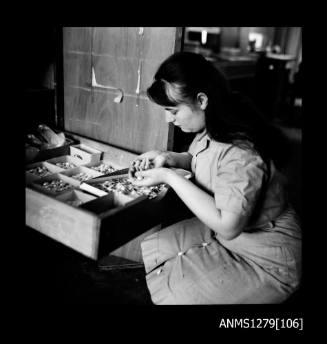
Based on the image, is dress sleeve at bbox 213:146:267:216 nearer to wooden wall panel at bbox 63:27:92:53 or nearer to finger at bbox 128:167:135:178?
finger at bbox 128:167:135:178

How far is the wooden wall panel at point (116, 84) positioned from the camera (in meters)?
2.10

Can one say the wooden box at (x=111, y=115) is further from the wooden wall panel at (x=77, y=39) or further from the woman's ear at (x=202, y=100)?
the woman's ear at (x=202, y=100)

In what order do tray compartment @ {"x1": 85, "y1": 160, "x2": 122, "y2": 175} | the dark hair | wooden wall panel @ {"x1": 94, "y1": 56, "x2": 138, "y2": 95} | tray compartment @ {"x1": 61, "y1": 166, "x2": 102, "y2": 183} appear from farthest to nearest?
wooden wall panel @ {"x1": 94, "y1": 56, "x2": 138, "y2": 95} → tray compartment @ {"x1": 85, "y1": 160, "x2": 122, "y2": 175} → tray compartment @ {"x1": 61, "y1": 166, "x2": 102, "y2": 183} → the dark hair

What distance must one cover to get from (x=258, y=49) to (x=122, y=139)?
29.9ft

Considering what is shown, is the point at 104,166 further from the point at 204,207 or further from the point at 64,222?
the point at 204,207

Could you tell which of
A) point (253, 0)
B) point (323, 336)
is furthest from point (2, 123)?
point (323, 336)

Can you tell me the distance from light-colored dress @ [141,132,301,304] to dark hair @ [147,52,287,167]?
2.7 inches

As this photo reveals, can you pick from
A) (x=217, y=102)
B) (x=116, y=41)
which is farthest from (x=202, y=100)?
(x=116, y=41)

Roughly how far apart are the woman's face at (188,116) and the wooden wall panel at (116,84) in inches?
21.3

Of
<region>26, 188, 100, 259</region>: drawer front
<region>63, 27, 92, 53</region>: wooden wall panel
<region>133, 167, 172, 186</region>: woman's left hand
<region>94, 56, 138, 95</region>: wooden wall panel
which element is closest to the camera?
<region>26, 188, 100, 259</region>: drawer front

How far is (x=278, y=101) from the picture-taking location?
701 centimetres

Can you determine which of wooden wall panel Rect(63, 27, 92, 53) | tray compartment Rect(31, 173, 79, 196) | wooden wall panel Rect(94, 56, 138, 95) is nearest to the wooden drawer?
tray compartment Rect(31, 173, 79, 196)

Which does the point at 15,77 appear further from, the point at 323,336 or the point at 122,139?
the point at 323,336

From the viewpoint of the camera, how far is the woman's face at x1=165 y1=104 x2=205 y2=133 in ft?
5.04
